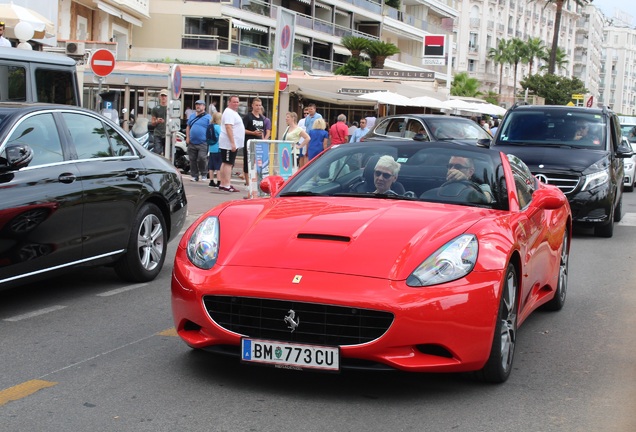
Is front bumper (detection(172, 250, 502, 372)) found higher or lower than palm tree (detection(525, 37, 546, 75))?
lower

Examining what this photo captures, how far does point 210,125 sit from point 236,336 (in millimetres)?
15927

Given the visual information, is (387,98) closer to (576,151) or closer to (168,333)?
(576,151)

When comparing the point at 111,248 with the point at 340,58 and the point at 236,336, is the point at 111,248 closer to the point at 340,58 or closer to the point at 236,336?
the point at 236,336

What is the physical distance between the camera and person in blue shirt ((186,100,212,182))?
20.8 metres

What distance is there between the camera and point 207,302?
518cm

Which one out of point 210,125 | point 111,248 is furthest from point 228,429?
point 210,125

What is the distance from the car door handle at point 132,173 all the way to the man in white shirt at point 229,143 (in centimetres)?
1081

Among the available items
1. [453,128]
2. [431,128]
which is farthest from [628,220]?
[431,128]

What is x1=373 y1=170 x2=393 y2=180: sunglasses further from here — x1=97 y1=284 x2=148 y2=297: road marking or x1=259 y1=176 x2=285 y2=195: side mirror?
x1=97 y1=284 x2=148 y2=297: road marking

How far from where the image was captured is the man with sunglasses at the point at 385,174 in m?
6.34

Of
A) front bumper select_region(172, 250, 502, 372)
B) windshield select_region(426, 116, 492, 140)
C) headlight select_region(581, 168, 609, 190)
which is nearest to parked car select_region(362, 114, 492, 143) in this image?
windshield select_region(426, 116, 492, 140)

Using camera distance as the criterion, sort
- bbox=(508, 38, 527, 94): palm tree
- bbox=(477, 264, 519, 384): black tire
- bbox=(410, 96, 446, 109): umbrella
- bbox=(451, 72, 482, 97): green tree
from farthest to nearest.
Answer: bbox=(508, 38, 527, 94): palm tree
bbox=(451, 72, 482, 97): green tree
bbox=(410, 96, 446, 109): umbrella
bbox=(477, 264, 519, 384): black tire

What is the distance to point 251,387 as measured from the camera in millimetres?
5250

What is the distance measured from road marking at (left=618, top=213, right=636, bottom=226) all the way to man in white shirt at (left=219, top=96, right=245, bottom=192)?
7.34 m
